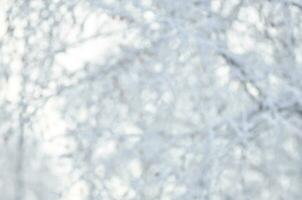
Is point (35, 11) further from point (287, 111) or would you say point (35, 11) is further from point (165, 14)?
point (287, 111)

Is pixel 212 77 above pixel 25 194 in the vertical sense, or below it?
above

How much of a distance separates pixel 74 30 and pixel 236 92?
0.32 metres

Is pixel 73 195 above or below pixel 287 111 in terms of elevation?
below

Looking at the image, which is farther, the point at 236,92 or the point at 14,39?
the point at 14,39

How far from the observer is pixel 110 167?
0.94m

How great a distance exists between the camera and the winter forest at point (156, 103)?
3.01 ft

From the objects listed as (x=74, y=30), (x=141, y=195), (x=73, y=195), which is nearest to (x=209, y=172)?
(x=141, y=195)

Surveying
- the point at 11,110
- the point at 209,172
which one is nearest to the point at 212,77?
the point at 209,172

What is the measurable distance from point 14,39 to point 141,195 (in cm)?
39

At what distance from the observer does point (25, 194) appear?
3.19 feet

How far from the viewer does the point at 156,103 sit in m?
0.95

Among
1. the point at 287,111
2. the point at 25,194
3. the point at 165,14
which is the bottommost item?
the point at 25,194

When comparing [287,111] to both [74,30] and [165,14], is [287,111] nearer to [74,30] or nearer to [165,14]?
[165,14]

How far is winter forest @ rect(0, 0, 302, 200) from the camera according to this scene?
3.01ft
